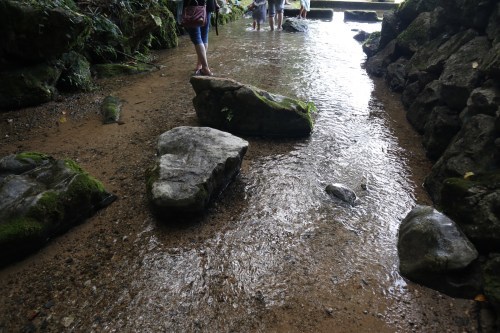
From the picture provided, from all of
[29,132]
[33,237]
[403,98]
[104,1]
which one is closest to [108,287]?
[33,237]

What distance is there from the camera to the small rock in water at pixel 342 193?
3.90 m

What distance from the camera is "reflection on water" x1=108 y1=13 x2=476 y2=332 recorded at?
2654 mm

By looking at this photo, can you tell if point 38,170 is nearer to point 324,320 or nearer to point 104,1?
point 324,320

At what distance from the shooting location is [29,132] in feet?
16.7

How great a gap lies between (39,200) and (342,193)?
3.18 meters

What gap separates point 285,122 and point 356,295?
3024 millimetres

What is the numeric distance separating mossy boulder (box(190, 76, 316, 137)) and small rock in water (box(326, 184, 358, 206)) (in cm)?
153

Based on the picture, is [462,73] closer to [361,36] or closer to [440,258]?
[440,258]

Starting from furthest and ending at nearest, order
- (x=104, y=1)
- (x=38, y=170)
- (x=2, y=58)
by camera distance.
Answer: (x=104, y=1)
(x=2, y=58)
(x=38, y=170)

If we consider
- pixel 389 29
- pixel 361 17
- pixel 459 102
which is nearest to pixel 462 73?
pixel 459 102

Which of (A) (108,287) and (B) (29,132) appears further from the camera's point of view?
(B) (29,132)

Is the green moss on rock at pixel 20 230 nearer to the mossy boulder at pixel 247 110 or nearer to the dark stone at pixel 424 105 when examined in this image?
the mossy boulder at pixel 247 110

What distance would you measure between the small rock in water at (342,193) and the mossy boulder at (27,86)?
5.26 metres

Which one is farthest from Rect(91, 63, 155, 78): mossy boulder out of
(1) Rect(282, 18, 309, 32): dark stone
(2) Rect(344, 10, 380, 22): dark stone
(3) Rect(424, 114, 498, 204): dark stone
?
(2) Rect(344, 10, 380, 22): dark stone
